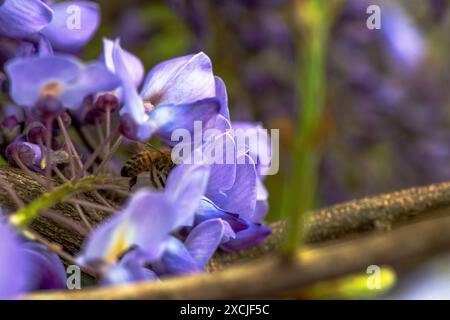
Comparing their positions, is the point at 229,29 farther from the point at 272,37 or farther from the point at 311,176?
the point at 311,176

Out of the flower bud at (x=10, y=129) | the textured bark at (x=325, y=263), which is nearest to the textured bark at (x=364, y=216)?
the flower bud at (x=10, y=129)

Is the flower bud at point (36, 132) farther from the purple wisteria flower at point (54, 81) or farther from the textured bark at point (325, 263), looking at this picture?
the textured bark at point (325, 263)

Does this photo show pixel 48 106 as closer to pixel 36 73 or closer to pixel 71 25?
pixel 36 73

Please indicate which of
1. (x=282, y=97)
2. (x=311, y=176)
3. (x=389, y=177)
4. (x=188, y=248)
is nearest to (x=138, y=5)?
(x=282, y=97)

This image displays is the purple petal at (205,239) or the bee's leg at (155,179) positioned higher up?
the bee's leg at (155,179)

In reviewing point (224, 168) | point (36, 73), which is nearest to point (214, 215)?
point (224, 168)

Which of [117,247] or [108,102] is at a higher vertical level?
[108,102]

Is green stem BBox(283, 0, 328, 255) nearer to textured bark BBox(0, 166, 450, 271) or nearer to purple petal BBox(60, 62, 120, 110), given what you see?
purple petal BBox(60, 62, 120, 110)
